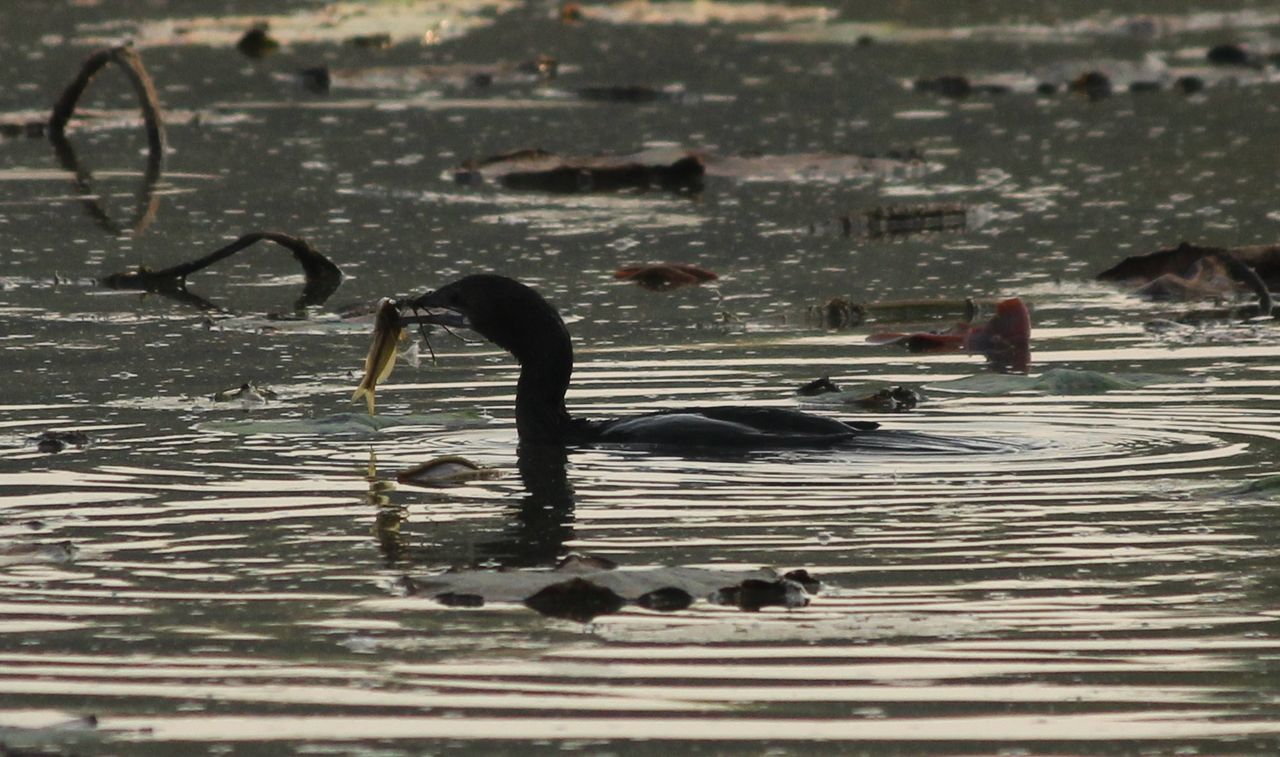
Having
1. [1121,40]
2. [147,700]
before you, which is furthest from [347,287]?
[1121,40]

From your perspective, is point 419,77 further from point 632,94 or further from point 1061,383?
point 1061,383

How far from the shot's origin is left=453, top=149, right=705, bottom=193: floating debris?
1570cm

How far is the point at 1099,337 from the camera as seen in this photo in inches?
432

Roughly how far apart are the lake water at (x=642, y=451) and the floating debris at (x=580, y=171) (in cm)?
20

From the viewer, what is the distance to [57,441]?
27.7ft

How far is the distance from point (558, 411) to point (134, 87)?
796 cm

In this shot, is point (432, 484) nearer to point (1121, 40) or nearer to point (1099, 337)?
point (1099, 337)

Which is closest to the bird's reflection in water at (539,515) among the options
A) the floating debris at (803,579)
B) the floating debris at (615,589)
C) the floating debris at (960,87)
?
the floating debris at (615,589)

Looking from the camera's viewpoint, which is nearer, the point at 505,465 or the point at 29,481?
the point at 29,481

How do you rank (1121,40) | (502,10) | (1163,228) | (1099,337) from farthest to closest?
(502,10)
(1121,40)
(1163,228)
(1099,337)

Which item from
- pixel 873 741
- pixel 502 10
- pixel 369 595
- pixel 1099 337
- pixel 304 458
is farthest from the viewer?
pixel 502 10

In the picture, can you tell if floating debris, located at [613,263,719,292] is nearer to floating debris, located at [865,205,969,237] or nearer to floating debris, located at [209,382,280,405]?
floating debris, located at [865,205,969,237]

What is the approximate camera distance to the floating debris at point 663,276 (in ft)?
40.5

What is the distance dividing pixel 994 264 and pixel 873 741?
26.8ft
